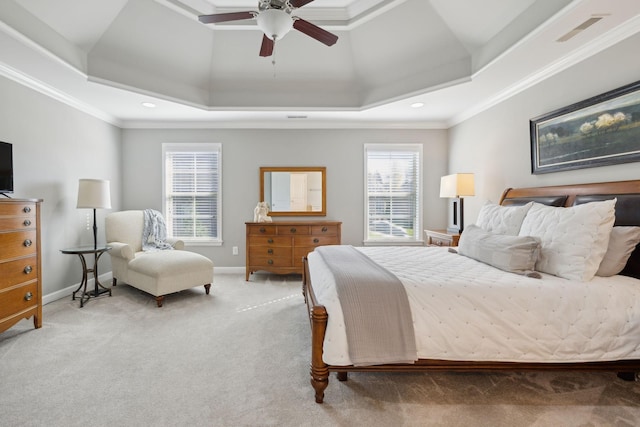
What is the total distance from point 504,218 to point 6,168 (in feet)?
15.1

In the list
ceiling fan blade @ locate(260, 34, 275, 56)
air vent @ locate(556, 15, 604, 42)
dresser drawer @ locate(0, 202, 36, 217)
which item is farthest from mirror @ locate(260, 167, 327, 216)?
air vent @ locate(556, 15, 604, 42)

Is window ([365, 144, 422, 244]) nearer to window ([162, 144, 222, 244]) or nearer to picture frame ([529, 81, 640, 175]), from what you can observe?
picture frame ([529, 81, 640, 175])

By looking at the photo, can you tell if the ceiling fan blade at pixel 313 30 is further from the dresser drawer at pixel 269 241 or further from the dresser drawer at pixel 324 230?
the dresser drawer at pixel 269 241

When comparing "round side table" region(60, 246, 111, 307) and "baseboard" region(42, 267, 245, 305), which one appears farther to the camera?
"baseboard" region(42, 267, 245, 305)

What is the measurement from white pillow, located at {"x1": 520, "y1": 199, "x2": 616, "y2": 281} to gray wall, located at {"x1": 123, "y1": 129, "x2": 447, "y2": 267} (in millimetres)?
3006

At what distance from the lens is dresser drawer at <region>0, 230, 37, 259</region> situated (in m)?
2.56

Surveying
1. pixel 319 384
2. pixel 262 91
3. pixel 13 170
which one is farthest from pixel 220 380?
pixel 262 91

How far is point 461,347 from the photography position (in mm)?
1828

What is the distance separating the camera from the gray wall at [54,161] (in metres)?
3.27

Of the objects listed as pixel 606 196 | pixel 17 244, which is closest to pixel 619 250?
pixel 606 196

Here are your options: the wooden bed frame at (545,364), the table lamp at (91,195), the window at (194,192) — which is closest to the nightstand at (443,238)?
the wooden bed frame at (545,364)

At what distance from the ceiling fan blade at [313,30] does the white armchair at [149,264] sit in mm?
2841

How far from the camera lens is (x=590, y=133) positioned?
2.63 m

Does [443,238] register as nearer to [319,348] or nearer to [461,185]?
[461,185]
